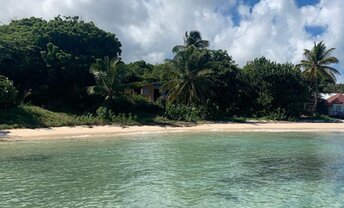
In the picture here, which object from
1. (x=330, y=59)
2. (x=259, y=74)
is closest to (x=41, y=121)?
(x=259, y=74)

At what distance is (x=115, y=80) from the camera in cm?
3612

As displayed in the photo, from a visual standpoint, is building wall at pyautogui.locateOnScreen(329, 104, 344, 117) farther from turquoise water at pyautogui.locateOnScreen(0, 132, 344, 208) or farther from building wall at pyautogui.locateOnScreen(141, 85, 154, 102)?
turquoise water at pyautogui.locateOnScreen(0, 132, 344, 208)

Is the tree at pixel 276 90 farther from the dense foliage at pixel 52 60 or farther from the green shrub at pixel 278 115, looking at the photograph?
the dense foliage at pixel 52 60

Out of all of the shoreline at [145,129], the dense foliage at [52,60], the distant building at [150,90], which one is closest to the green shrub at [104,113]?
the shoreline at [145,129]

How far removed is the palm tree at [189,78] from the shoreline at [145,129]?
170 inches

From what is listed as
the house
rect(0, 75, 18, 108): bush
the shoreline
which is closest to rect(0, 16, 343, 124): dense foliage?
rect(0, 75, 18, 108): bush

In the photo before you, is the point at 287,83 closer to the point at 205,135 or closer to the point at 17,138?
the point at 205,135

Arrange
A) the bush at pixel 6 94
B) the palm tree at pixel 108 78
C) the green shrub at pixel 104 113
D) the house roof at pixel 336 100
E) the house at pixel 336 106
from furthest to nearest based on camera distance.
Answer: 1. the house roof at pixel 336 100
2. the house at pixel 336 106
3. the palm tree at pixel 108 78
4. the green shrub at pixel 104 113
5. the bush at pixel 6 94

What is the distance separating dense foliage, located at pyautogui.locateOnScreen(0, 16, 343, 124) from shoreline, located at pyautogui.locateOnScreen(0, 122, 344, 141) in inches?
90.3

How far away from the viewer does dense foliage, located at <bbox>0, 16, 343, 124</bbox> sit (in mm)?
36531

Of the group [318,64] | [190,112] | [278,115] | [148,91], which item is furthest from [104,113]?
[318,64]

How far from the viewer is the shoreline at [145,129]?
1087 inches

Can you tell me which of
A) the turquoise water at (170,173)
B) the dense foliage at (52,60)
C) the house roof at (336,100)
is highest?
the dense foliage at (52,60)

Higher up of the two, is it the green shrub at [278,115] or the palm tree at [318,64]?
the palm tree at [318,64]
